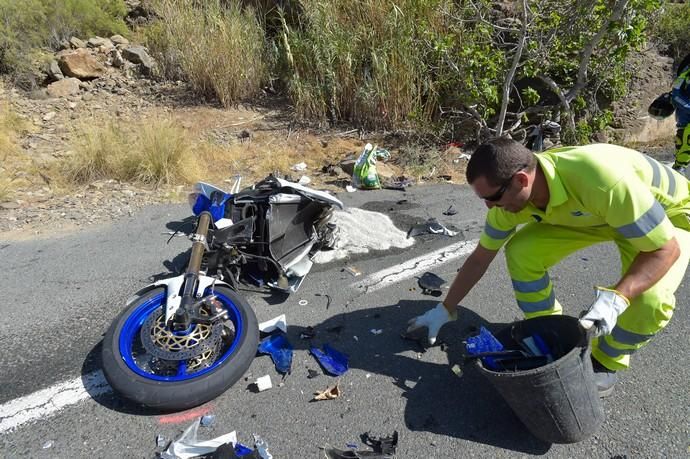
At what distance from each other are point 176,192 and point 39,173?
6.47 feet

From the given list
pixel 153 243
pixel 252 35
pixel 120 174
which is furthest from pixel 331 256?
pixel 252 35

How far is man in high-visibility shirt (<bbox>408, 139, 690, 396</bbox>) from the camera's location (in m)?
1.94

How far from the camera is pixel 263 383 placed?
2.41 meters

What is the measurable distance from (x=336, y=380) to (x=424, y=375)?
19.5 inches

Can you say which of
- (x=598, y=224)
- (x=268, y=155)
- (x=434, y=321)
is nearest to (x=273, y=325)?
(x=434, y=321)

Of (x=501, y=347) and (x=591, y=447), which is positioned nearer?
(x=591, y=447)

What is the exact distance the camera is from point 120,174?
560cm

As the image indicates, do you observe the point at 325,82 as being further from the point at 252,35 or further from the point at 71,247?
the point at 71,247

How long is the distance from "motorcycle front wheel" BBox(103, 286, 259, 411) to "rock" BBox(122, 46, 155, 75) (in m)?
8.11

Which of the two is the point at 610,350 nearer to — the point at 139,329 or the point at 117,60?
the point at 139,329

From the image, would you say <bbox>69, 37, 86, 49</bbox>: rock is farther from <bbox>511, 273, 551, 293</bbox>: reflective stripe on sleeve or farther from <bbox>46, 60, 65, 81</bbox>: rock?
<bbox>511, 273, 551, 293</bbox>: reflective stripe on sleeve

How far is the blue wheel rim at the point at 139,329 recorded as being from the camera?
2285 millimetres

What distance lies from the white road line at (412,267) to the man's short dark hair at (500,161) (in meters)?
1.54

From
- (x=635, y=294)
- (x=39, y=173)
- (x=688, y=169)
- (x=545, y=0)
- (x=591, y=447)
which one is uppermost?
(x=545, y=0)
